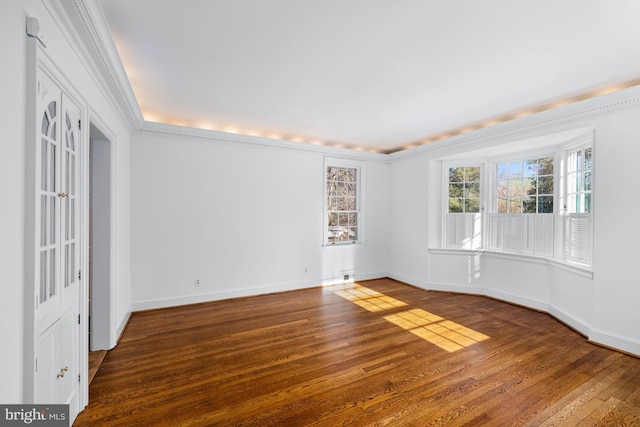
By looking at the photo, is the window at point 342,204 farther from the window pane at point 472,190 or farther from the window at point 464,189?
the window pane at point 472,190

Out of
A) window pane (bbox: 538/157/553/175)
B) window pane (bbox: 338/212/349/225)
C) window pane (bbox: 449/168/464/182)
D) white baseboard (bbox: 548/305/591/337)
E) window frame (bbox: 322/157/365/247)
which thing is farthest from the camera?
window pane (bbox: 338/212/349/225)

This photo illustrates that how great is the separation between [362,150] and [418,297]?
10.4ft

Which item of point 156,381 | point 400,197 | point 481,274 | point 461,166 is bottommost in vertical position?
point 156,381

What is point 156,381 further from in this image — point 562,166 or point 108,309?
point 562,166

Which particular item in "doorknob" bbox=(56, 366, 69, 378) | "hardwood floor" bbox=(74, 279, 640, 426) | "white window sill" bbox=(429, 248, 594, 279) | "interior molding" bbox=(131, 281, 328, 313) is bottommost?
"hardwood floor" bbox=(74, 279, 640, 426)

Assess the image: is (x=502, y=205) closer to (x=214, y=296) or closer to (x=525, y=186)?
(x=525, y=186)

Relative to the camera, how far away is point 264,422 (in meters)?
2.04

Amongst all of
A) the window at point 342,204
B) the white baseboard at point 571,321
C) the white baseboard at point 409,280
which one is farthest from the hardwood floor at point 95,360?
the white baseboard at point 571,321

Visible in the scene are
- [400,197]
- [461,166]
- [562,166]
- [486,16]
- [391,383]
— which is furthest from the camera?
[400,197]

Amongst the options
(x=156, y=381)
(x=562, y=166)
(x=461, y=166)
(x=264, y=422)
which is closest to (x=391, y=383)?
(x=264, y=422)

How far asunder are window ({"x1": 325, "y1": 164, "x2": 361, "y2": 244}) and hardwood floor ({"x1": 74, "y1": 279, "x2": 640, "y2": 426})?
2026 mm

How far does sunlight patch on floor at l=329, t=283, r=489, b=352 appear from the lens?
10.9ft

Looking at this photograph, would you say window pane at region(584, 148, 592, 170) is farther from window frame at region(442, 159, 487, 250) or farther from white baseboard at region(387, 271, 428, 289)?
white baseboard at region(387, 271, 428, 289)

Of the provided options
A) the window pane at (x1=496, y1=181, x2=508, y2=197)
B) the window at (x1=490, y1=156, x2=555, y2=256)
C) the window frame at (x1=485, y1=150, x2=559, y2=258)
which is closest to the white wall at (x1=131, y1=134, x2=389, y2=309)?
the window frame at (x1=485, y1=150, x2=559, y2=258)
